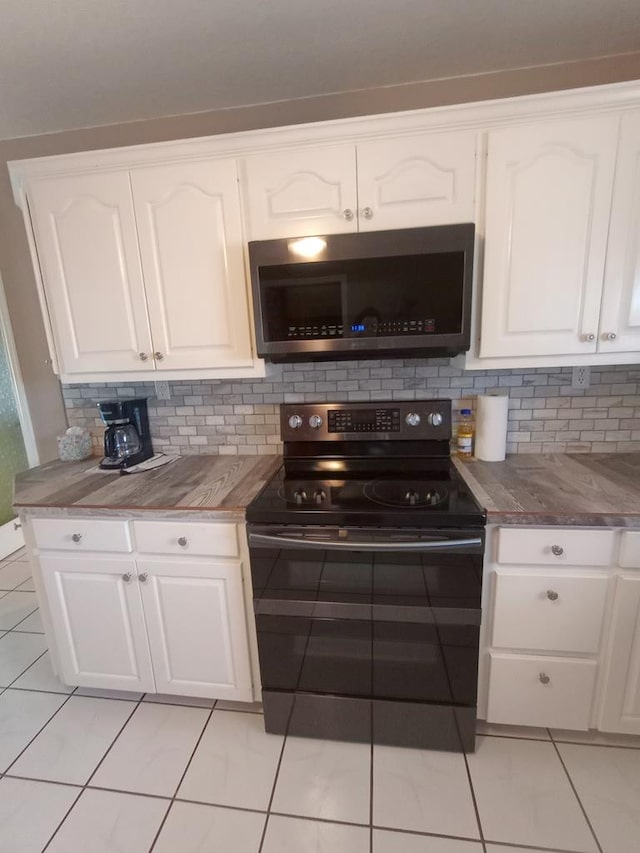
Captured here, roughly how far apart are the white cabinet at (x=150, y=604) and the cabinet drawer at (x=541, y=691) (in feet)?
3.01

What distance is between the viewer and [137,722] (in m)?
1.65

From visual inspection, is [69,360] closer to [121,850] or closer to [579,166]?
[121,850]

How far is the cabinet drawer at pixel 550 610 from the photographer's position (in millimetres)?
1320

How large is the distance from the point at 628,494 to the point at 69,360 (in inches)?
88.0

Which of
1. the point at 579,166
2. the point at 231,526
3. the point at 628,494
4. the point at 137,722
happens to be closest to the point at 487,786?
the point at 628,494

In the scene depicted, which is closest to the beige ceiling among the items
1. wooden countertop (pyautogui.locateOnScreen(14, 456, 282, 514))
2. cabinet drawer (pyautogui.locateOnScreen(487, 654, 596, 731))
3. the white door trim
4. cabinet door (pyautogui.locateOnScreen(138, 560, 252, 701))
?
the white door trim

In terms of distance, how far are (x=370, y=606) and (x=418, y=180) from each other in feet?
4.82

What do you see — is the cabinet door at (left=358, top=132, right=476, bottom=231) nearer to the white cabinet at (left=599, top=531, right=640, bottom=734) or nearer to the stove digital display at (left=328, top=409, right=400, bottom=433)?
the stove digital display at (left=328, top=409, right=400, bottom=433)

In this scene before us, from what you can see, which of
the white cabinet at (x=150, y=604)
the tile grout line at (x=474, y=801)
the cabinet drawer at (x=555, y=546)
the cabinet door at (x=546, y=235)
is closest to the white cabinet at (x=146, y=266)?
the white cabinet at (x=150, y=604)

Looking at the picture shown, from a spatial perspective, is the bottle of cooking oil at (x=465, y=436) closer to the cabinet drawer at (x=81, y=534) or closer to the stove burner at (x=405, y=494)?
the stove burner at (x=405, y=494)

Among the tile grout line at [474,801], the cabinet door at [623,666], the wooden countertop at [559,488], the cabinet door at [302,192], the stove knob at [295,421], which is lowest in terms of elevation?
the tile grout line at [474,801]

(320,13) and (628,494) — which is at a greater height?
(320,13)

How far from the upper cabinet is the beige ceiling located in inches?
13.9

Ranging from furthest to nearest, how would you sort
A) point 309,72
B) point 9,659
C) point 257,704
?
point 9,659 → point 257,704 → point 309,72
